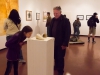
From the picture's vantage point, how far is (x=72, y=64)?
4.66m

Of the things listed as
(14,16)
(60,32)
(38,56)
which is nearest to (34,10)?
(14,16)

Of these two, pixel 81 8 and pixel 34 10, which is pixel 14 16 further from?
pixel 81 8

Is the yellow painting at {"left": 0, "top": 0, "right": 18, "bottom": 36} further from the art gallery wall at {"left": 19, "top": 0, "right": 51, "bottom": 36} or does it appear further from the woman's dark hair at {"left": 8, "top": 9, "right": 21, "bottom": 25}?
the woman's dark hair at {"left": 8, "top": 9, "right": 21, "bottom": 25}

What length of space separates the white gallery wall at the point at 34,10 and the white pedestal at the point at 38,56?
13.6 feet

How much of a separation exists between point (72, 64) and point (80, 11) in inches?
343

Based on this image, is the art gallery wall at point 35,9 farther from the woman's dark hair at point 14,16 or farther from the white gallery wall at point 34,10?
the woman's dark hair at point 14,16

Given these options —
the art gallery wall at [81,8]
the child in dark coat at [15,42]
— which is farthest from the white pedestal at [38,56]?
the art gallery wall at [81,8]

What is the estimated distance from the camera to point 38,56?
2.63 m

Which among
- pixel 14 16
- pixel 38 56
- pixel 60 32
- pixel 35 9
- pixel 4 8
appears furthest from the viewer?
pixel 35 9

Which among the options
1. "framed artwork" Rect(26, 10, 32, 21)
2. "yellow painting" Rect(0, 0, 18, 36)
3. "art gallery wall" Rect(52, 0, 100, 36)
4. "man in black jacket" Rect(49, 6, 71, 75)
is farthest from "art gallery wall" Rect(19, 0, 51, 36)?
"man in black jacket" Rect(49, 6, 71, 75)

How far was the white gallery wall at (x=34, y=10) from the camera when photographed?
8.04 m

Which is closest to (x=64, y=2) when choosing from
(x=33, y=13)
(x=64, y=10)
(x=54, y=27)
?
(x=64, y=10)

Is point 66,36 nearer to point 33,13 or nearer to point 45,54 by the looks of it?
point 45,54

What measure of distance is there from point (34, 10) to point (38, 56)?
752 cm
